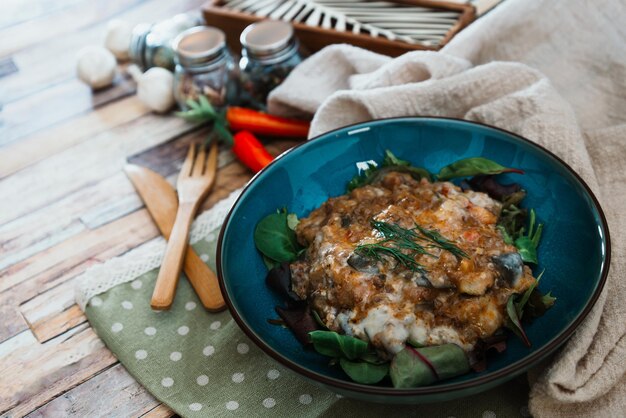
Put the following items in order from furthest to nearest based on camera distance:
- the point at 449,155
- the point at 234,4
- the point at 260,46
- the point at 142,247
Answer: the point at 234,4
the point at 260,46
the point at 142,247
the point at 449,155

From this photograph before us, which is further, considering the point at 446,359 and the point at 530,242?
the point at 530,242

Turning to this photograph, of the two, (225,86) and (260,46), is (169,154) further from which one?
(260,46)


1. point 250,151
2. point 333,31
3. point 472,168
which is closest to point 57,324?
point 250,151

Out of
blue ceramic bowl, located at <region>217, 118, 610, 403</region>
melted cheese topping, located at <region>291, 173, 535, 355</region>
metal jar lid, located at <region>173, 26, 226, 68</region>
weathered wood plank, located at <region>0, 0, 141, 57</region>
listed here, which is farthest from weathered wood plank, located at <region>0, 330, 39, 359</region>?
weathered wood plank, located at <region>0, 0, 141, 57</region>

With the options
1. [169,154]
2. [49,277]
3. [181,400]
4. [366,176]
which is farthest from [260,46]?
[181,400]

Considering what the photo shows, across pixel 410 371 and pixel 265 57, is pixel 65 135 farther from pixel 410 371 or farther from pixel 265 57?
pixel 410 371

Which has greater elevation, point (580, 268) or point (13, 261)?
point (580, 268)
